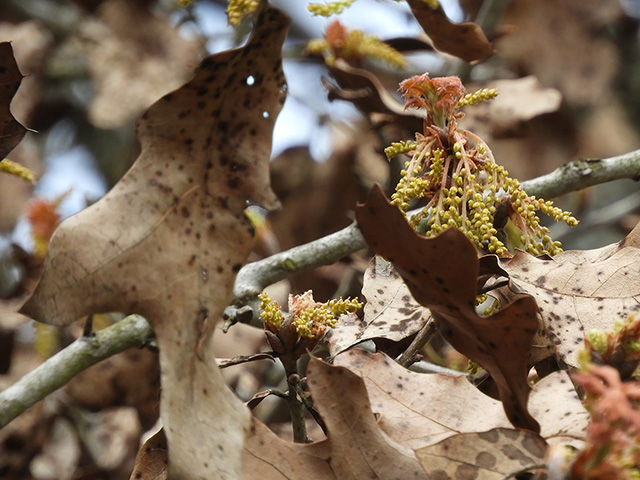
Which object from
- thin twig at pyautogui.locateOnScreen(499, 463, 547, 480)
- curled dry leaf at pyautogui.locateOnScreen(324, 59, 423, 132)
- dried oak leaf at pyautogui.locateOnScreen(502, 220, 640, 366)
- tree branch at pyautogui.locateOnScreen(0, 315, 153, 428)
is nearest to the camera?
thin twig at pyautogui.locateOnScreen(499, 463, 547, 480)

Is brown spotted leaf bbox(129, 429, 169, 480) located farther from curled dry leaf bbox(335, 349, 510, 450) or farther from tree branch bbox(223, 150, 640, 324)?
tree branch bbox(223, 150, 640, 324)

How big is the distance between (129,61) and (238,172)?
2027 mm

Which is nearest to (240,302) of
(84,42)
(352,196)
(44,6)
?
(352,196)

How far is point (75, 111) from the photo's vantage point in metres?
3.51

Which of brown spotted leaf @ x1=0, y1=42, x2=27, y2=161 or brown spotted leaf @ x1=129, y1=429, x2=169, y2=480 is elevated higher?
brown spotted leaf @ x1=0, y1=42, x2=27, y2=161

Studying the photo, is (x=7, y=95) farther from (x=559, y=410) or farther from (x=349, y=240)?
(x=559, y=410)

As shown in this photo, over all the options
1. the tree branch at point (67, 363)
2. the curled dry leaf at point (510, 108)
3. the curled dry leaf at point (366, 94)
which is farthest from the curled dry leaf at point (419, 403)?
the curled dry leaf at point (510, 108)

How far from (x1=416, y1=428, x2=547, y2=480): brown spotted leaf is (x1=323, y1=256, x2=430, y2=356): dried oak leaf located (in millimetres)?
227

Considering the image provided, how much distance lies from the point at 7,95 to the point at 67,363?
46 centimetres

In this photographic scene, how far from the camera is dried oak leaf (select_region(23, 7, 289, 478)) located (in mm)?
725

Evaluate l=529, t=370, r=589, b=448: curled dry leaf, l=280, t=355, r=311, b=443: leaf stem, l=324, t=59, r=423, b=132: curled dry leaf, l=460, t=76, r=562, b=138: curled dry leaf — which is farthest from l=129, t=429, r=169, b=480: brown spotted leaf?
l=460, t=76, r=562, b=138: curled dry leaf

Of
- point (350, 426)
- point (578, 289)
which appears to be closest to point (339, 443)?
point (350, 426)

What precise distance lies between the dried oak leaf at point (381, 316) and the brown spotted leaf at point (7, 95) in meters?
0.49

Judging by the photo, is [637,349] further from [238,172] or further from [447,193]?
[238,172]
